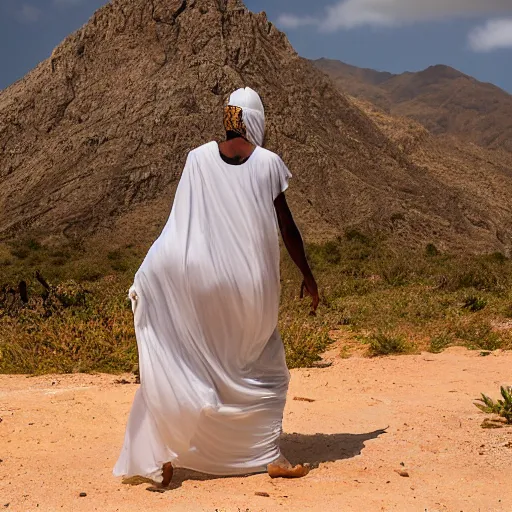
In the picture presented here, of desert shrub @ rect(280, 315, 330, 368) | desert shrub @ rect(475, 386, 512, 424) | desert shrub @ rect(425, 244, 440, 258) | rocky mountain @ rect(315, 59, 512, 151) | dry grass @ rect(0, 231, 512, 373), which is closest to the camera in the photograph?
desert shrub @ rect(475, 386, 512, 424)

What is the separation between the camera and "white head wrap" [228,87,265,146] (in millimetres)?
4113

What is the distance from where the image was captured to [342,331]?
364 inches

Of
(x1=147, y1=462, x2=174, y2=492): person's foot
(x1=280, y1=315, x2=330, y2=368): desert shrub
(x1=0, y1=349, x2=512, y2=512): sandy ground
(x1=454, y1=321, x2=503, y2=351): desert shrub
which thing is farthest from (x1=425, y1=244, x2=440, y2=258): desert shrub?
(x1=147, y1=462, x2=174, y2=492): person's foot

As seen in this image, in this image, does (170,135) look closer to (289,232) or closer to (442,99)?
(289,232)

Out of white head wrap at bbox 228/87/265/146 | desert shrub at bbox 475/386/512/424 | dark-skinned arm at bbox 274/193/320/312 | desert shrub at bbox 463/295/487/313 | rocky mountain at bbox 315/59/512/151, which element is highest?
rocky mountain at bbox 315/59/512/151

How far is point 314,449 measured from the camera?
4.69 metres

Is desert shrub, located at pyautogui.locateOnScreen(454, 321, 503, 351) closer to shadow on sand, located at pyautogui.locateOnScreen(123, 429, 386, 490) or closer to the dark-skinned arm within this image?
shadow on sand, located at pyautogui.locateOnScreen(123, 429, 386, 490)

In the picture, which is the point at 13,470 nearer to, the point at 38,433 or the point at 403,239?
the point at 38,433

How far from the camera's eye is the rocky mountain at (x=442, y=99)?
77188mm

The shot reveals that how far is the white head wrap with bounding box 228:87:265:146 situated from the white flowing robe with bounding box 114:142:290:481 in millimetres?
111

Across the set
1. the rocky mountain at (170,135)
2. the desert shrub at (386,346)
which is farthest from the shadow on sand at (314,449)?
the rocky mountain at (170,135)

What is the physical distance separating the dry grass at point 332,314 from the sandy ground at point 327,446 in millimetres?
592

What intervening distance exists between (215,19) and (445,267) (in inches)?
488

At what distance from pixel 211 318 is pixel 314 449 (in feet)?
3.99
